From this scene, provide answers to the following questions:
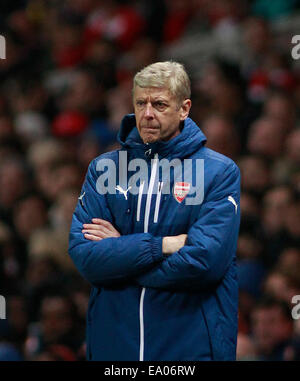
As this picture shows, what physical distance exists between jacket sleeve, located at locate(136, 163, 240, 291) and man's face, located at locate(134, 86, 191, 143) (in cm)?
29

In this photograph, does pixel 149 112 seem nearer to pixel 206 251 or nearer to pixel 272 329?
pixel 206 251

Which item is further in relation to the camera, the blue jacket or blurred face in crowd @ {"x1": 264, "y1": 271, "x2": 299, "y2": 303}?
blurred face in crowd @ {"x1": 264, "y1": 271, "x2": 299, "y2": 303}

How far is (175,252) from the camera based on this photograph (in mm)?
3594

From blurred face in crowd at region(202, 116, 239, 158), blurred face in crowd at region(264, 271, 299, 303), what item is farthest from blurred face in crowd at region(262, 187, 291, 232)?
blurred face in crowd at region(202, 116, 239, 158)

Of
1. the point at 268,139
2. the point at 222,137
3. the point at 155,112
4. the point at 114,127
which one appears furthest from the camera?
the point at 114,127

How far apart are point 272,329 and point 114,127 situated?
2624 mm

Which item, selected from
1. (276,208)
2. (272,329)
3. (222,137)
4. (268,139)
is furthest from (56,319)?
(268,139)

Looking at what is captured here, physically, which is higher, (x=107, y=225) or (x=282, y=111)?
(x=282, y=111)

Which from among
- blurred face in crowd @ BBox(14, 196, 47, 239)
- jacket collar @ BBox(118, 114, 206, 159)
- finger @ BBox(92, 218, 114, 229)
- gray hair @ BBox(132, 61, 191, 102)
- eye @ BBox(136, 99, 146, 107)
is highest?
gray hair @ BBox(132, 61, 191, 102)

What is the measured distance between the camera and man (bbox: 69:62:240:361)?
360 cm

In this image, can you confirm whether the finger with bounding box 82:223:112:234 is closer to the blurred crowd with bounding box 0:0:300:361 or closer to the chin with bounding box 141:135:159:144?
the chin with bounding box 141:135:159:144


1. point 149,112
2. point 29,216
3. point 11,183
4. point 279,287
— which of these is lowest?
point 279,287

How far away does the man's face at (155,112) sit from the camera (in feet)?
12.0

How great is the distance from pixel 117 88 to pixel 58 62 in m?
1.30
